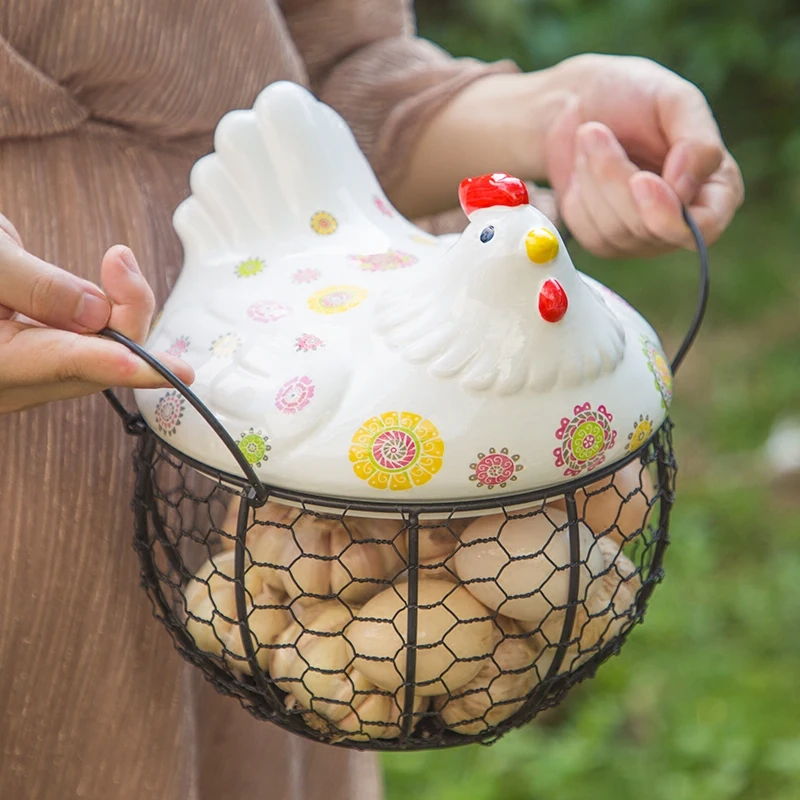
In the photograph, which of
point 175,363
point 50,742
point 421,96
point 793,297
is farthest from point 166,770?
point 793,297

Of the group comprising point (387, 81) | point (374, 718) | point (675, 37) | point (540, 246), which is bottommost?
point (675, 37)

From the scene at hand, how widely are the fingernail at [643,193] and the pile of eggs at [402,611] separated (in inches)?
7.6

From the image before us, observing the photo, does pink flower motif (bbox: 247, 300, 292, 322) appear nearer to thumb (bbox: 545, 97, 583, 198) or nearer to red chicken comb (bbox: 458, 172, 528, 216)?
red chicken comb (bbox: 458, 172, 528, 216)

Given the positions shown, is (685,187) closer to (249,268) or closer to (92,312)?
(249,268)

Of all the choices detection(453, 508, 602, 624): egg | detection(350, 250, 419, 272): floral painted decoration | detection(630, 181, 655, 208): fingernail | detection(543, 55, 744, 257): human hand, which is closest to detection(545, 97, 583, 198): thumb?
detection(543, 55, 744, 257): human hand

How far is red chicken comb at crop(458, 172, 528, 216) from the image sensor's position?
537 millimetres

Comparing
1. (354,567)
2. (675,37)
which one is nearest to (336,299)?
(354,567)

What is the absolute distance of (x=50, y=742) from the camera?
2.22ft

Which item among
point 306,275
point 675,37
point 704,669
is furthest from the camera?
point 675,37

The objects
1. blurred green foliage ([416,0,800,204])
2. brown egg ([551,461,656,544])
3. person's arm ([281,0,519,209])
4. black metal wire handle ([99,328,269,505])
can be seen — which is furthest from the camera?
blurred green foliage ([416,0,800,204])

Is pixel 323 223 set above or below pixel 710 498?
above

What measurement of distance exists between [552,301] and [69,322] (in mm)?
227

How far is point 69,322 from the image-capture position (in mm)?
498

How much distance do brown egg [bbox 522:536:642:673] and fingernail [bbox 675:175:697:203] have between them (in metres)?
0.24
